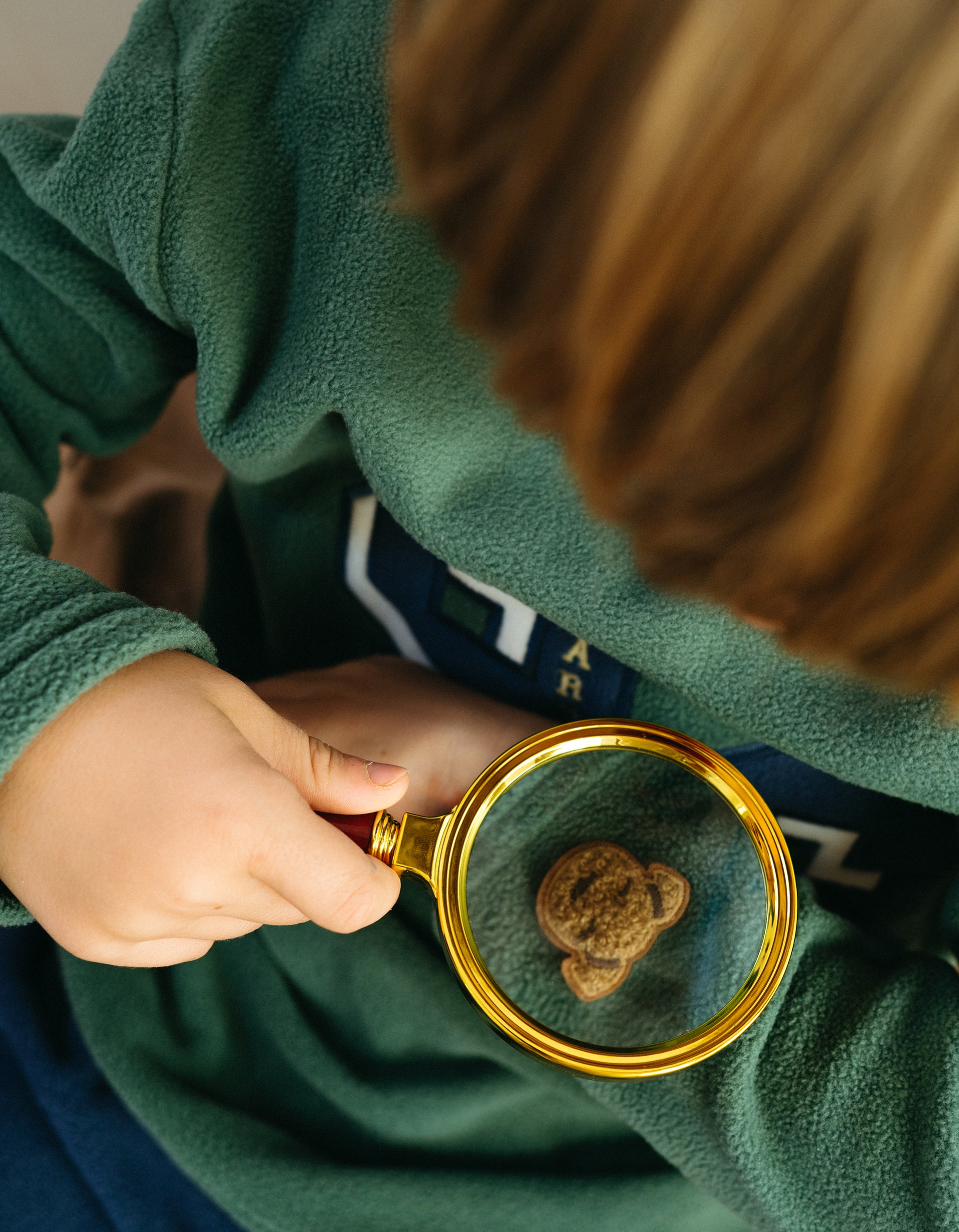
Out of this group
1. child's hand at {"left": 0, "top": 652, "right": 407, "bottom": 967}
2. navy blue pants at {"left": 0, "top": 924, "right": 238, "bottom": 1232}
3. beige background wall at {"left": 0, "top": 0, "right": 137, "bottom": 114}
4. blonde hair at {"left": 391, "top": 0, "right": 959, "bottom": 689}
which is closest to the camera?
blonde hair at {"left": 391, "top": 0, "right": 959, "bottom": 689}

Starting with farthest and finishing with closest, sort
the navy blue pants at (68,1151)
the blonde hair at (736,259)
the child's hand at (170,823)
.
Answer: the navy blue pants at (68,1151)
the child's hand at (170,823)
the blonde hair at (736,259)

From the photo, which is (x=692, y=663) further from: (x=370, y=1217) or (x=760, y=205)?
(x=370, y=1217)

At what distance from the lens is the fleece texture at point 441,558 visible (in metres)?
0.47

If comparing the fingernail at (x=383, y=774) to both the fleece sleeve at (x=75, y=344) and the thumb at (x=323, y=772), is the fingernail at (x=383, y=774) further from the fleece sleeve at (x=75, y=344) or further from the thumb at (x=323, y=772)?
the fleece sleeve at (x=75, y=344)

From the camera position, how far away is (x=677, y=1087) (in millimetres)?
521

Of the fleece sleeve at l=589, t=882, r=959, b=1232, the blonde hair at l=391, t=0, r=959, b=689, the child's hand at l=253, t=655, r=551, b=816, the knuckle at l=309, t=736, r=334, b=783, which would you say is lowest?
the fleece sleeve at l=589, t=882, r=959, b=1232

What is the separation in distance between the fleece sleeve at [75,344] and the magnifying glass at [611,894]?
16 cm

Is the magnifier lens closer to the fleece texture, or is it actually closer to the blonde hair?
the fleece texture

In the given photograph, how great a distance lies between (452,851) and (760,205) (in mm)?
322

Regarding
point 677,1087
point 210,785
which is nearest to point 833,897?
point 677,1087

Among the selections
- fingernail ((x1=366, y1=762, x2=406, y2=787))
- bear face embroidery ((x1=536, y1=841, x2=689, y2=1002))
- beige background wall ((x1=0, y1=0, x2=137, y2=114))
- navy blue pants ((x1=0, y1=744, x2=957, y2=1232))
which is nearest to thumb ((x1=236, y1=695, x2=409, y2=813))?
fingernail ((x1=366, y1=762, x2=406, y2=787))

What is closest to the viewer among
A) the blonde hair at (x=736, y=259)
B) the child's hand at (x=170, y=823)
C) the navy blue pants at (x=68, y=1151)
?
the blonde hair at (x=736, y=259)

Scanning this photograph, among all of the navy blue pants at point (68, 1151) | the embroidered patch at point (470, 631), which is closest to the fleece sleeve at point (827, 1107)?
the embroidered patch at point (470, 631)

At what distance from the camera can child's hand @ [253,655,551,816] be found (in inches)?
21.7
